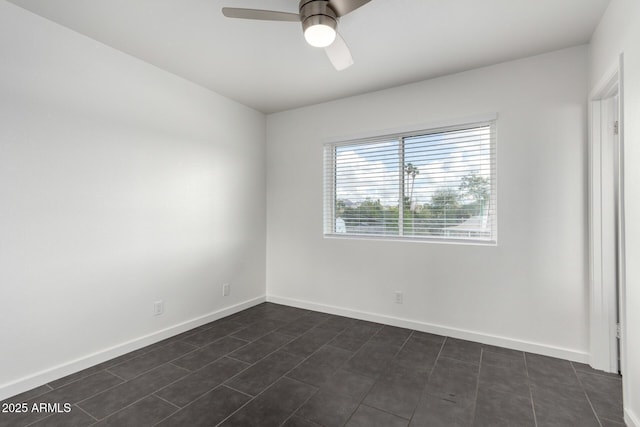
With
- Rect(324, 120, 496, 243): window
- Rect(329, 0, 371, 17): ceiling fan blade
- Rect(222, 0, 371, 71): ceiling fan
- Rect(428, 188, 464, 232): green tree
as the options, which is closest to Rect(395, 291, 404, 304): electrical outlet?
Rect(324, 120, 496, 243): window

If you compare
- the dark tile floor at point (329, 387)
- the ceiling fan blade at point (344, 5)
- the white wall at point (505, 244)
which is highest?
the ceiling fan blade at point (344, 5)

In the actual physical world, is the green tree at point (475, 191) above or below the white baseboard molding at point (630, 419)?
above

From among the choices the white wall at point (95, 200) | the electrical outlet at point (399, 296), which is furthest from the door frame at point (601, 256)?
the white wall at point (95, 200)

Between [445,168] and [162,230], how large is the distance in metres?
2.81

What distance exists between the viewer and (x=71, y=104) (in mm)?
2268

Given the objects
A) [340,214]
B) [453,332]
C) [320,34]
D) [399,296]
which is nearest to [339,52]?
[320,34]

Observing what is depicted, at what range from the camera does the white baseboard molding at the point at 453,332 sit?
249 centimetres

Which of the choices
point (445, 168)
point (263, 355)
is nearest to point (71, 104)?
point (263, 355)

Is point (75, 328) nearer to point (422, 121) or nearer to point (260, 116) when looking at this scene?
point (260, 116)

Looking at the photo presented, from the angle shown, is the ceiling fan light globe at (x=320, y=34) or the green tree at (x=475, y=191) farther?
the green tree at (x=475, y=191)

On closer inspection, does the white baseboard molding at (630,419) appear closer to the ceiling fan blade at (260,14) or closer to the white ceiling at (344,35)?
the white ceiling at (344,35)

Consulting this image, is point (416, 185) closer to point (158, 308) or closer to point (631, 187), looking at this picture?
point (631, 187)

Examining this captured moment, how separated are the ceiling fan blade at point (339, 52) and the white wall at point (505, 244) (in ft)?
4.24

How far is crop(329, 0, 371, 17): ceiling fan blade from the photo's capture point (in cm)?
162
